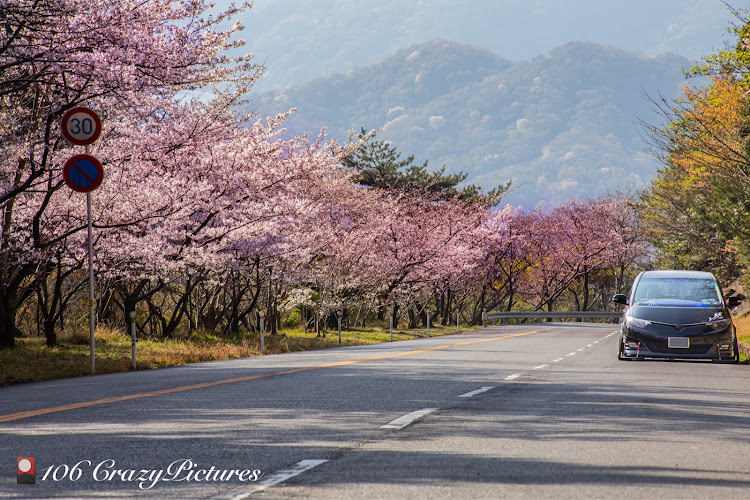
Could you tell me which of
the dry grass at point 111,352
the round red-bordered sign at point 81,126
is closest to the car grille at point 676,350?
the dry grass at point 111,352

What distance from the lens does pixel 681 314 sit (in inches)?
665

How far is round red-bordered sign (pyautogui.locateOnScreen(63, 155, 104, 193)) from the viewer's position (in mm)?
15406

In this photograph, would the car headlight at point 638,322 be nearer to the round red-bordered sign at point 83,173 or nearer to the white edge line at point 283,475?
the round red-bordered sign at point 83,173

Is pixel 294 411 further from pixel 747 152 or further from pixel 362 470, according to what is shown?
pixel 747 152

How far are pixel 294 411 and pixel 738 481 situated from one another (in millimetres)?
4404

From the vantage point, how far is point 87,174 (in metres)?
15.5

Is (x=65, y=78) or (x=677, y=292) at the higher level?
(x=65, y=78)

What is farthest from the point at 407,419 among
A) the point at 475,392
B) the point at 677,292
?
the point at 677,292

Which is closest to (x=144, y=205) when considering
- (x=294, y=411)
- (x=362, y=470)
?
(x=294, y=411)

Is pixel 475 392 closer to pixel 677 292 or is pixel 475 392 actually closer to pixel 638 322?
pixel 638 322

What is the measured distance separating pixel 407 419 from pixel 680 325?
32.3ft

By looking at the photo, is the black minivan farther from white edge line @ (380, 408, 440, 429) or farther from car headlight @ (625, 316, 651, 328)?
white edge line @ (380, 408, 440, 429)

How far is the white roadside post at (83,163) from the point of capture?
15.4 m

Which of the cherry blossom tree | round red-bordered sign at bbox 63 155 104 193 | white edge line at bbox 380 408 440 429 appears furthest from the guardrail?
white edge line at bbox 380 408 440 429
